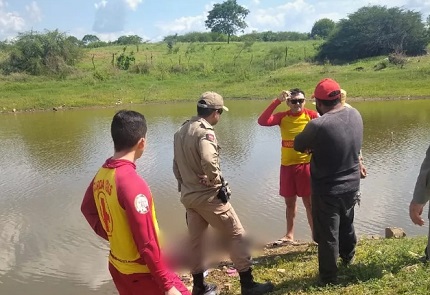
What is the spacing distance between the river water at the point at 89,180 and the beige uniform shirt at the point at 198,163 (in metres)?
1.70

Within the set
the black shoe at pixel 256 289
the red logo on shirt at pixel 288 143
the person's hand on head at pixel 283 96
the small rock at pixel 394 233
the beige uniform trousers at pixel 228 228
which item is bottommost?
the small rock at pixel 394 233

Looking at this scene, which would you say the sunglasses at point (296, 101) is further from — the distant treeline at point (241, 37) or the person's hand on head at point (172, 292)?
the distant treeline at point (241, 37)

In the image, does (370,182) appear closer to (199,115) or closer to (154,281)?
(199,115)

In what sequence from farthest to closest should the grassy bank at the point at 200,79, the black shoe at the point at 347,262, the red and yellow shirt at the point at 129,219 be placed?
the grassy bank at the point at 200,79 < the black shoe at the point at 347,262 < the red and yellow shirt at the point at 129,219

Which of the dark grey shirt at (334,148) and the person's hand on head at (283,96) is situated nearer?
the dark grey shirt at (334,148)

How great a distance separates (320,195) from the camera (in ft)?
13.6

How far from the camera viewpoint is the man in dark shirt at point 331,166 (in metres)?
4.06

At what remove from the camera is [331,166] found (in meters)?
4.12

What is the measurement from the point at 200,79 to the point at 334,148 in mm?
32855

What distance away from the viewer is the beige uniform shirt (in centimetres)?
415

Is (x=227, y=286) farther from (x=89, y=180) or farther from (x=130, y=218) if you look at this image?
(x=89, y=180)

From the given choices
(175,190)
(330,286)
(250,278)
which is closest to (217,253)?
(250,278)

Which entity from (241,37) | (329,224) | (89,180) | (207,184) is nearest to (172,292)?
(207,184)

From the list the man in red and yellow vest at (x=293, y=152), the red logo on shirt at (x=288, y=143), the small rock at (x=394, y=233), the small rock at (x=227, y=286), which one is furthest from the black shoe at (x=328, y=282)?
the small rock at (x=394, y=233)
